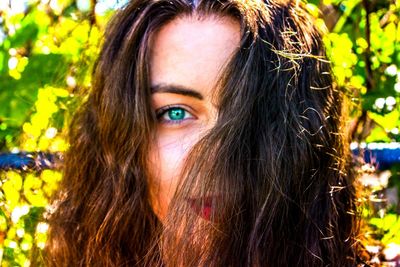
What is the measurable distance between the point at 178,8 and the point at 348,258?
2.33ft

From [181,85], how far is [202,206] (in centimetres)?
28

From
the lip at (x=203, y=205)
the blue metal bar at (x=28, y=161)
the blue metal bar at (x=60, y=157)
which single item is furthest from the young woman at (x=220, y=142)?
the blue metal bar at (x=28, y=161)

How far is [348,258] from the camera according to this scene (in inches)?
74.2

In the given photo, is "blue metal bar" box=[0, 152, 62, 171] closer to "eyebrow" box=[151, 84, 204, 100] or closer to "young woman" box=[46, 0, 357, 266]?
"young woman" box=[46, 0, 357, 266]

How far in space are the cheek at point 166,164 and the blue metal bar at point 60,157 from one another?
50 cm

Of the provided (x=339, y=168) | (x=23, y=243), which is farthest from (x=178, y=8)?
(x=23, y=243)

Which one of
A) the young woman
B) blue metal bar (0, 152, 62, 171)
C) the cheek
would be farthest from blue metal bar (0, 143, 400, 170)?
the cheek

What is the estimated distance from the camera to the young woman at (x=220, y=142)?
1735mm

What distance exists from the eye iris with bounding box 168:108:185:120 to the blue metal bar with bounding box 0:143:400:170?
1.80ft

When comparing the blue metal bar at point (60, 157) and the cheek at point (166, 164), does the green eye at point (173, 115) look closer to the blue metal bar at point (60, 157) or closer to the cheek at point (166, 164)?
the cheek at point (166, 164)

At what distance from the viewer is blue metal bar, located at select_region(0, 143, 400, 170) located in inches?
84.7

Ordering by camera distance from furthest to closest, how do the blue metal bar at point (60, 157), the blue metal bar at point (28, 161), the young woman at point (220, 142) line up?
the blue metal bar at point (28, 161) < the blue metal bar at point (60, 157) < the young woman at point (220, 142)

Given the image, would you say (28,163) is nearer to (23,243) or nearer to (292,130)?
(23,243)

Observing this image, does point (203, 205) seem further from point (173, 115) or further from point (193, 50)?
point (193, 50)
